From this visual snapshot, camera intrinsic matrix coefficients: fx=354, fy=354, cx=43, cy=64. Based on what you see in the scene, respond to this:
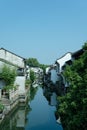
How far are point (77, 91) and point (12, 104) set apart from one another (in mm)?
19130

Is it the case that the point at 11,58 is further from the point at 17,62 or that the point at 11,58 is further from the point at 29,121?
the point at 29,121

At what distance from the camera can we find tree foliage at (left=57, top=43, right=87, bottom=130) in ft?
52.3

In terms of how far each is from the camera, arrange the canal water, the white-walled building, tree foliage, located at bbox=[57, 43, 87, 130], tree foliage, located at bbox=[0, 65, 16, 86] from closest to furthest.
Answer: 1. tree foliage, located at bbox=[57, 43, 87, 130]
2. the canal water
3. tree foliage, located at bbox=[0, 65, 16, 86]
4. the white-walled building

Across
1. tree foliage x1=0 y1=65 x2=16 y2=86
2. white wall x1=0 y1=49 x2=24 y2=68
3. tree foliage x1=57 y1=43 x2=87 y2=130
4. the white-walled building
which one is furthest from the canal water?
white wall x1=0 y1=49 x2=24 y2=68

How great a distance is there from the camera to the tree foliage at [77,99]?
1596 centimetres

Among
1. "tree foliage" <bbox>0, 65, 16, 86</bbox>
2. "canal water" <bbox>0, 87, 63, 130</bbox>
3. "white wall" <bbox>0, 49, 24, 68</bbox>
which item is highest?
"white wall" <bbox>0, 49, 24, 68</bbox>

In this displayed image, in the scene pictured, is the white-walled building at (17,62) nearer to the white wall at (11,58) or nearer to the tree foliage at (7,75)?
the white wall at (11,58)

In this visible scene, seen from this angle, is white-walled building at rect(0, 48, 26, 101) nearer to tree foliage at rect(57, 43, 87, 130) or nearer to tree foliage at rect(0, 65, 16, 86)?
tree foliage at rect(0, 65, 16, 86)

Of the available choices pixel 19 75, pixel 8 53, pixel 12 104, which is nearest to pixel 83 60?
pixel 12 104

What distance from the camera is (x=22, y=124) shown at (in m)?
29.2

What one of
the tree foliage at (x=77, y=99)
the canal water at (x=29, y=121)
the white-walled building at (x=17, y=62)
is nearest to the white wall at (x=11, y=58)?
the white-walled building at (x=17, y=62)

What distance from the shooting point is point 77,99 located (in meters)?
16.7

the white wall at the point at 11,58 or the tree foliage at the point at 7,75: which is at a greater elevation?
the white wall at the point at 11,58

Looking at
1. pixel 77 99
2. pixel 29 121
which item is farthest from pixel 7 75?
pixel 77 99
